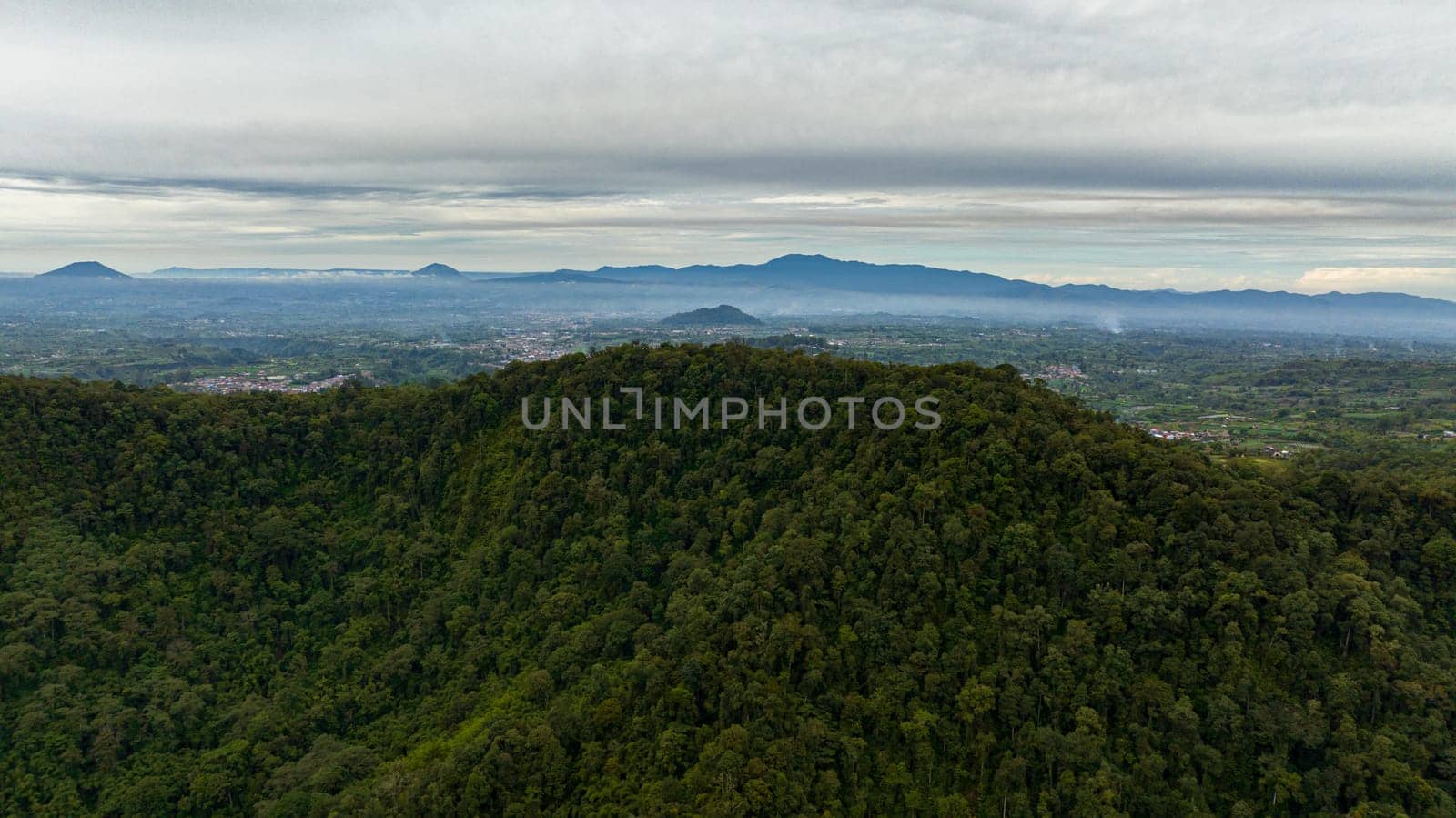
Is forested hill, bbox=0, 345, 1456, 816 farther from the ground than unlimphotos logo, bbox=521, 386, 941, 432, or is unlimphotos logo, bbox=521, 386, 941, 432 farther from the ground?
unlimphotos logo, bbox=521, 386, 941, 432

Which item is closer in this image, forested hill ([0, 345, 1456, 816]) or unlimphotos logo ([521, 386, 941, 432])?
forested hill ([0, 345, 1456, 816])

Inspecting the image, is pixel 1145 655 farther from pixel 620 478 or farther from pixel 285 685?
pixel 285 685

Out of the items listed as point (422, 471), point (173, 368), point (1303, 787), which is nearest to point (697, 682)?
point (1303, 787)

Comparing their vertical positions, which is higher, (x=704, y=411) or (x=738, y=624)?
(x=704, y=411)

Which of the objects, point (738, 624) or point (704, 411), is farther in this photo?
point (704, 411)
